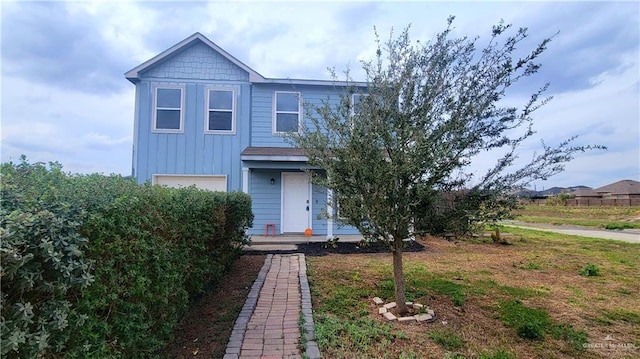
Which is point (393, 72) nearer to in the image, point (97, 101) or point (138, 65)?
point (97, 101)

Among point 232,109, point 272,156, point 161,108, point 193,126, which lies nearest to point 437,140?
point 272,156

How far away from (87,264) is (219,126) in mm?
9421

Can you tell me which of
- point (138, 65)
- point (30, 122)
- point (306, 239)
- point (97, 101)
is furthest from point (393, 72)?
point (138, 65)

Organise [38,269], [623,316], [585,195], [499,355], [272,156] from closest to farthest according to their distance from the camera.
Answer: [38,269]
[499,355]
[623,316]
[272,156]
[585,195]

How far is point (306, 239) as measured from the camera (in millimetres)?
9562

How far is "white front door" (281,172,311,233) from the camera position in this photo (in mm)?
10617

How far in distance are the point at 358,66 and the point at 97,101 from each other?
7.76m

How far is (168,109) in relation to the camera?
10.3 meters

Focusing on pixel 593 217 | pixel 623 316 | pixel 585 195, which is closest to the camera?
pixel 623 316

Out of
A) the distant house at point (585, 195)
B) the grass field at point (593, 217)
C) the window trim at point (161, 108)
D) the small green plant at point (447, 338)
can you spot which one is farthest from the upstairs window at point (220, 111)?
the distant house at point (585, 195)

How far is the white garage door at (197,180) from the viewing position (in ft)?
34.1

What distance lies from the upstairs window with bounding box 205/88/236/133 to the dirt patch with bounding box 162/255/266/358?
6181 mm

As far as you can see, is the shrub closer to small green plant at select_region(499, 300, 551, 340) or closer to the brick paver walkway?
the brick paver walkway

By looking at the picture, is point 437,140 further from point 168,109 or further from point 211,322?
point 168,109
